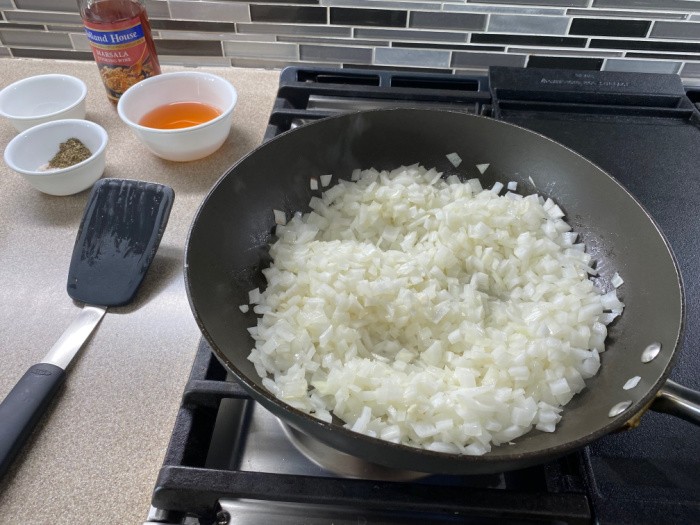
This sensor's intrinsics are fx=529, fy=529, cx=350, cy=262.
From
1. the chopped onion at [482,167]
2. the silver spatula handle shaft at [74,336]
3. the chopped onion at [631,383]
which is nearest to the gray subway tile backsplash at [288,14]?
the chopped onion at [482,167]

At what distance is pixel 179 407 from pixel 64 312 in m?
0.30

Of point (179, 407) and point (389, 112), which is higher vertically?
point (389, 112)

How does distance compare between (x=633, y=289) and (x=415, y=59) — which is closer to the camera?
(x=633, y=289)

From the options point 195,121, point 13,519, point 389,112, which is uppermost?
point 389,112

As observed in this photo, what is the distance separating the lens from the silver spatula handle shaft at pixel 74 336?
789 millimetres

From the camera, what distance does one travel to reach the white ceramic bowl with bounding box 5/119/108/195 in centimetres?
102

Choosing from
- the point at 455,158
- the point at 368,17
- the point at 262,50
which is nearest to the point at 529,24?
the point at 368,17

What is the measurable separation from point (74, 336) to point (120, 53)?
0.67 m

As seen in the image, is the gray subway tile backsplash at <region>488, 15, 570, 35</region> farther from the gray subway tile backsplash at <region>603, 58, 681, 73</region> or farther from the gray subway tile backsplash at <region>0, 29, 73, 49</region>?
the gray subway tile backsplash at <region>0, 29, 73, 49</region>

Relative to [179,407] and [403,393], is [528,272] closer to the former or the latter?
[403,393]

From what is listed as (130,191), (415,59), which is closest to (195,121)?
(130,191)

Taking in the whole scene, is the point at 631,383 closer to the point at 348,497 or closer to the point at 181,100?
the point at 348,497

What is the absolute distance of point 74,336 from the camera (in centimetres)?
82

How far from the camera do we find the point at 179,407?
740 mm
